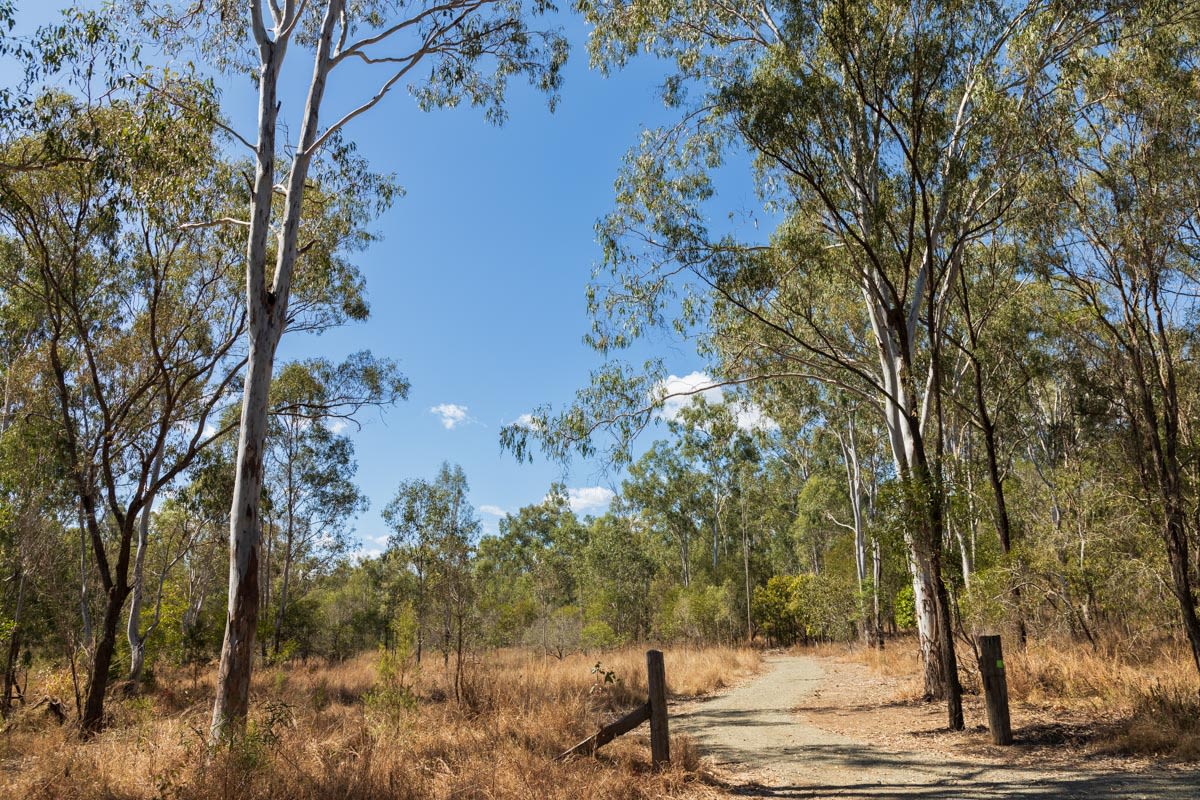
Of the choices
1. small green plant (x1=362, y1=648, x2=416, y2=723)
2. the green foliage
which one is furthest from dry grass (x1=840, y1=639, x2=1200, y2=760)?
the green foliage

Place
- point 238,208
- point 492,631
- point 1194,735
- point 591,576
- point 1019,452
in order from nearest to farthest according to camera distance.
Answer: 1. point 1194,735
2. point 238,208
3. point 492,631
4. point 1019,452
5. point 591,576

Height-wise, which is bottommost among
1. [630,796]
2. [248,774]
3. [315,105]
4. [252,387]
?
[630,796]

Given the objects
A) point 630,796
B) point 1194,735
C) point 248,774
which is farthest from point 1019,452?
point 248,774

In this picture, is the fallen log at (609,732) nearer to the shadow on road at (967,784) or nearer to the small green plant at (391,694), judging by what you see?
the shadow on road at (967,784)

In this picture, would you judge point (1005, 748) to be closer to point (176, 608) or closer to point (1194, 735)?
point (1194, 735)

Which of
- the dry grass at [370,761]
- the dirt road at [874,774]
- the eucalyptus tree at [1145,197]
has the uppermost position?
the eucalyptus tree at [1145,197]

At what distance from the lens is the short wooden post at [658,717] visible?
541 cm

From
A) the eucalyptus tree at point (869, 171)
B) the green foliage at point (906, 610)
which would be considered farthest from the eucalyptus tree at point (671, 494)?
the eucalyptus tree at point (869, 171)

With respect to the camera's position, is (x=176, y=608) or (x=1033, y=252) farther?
(x=176, y=608)

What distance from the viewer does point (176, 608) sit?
62.5 feet

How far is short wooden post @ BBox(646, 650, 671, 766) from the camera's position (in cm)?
541

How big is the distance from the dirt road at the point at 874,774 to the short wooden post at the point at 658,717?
0.62 meters

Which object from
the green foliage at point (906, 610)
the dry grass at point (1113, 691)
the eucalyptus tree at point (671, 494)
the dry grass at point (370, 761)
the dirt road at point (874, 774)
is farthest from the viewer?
the eucalyptus tree at point (671, 494)

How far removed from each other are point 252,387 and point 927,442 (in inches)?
750
